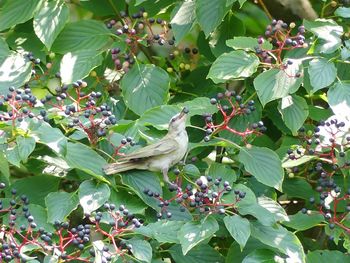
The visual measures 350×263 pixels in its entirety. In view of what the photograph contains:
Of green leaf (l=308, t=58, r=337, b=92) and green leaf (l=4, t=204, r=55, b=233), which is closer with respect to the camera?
green leaf (l=4, t=204, r=55, b=233)

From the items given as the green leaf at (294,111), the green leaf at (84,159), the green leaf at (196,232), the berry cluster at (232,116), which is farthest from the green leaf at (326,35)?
the green leaf at (84,159)

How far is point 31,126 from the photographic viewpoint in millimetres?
4648

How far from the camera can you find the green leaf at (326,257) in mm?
4879

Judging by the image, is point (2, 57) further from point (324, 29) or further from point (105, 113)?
point (324, 29)

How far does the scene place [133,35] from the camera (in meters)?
5.44

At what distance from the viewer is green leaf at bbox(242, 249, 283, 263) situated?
472cm

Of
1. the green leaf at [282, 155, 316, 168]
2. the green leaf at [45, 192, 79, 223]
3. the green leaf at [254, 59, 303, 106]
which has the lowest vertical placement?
the green leaf at [282, 155, 316, 168]

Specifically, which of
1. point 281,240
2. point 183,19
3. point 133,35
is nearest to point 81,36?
point 133,35

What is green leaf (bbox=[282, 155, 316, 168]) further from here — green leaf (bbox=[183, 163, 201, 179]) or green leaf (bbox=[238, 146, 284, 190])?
green leaf (bbox=[183, 163, 201, 179])

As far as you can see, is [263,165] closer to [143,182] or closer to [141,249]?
[143,182]

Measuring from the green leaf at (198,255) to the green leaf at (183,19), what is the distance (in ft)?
3.72

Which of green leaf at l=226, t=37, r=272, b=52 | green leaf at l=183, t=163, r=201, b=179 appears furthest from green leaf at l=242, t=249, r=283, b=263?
green leaf at l=226, t=37, r=272, b=52

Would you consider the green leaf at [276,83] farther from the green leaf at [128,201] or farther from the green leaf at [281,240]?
the green leaf at [128,201]

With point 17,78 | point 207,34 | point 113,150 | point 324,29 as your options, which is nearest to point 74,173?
point 113,150
